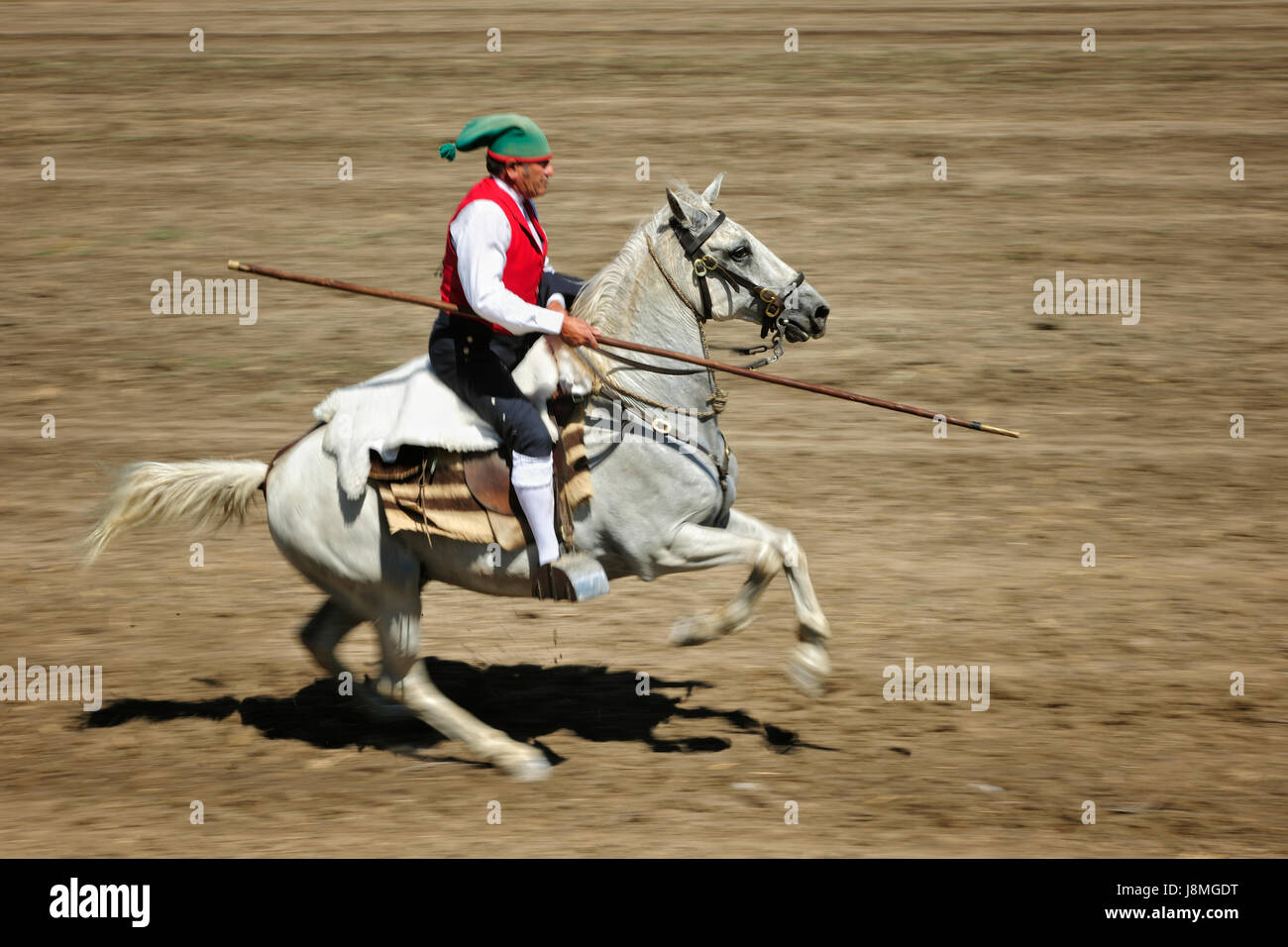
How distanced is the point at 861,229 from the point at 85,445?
7597 mm

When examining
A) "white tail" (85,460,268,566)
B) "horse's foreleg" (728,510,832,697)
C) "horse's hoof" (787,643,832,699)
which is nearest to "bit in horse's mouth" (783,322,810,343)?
"horse's foreleg" (728,510,832,697)

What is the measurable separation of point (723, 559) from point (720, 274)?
1.23 m

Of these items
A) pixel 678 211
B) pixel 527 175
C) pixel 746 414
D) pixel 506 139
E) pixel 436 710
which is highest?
pixel 506 139

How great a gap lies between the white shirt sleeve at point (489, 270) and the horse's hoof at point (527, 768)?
2014 mm

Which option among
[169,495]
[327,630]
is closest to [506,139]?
[169,495]

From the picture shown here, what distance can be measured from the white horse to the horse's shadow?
0.84 m

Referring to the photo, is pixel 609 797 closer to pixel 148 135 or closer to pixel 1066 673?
pixel 1066 673

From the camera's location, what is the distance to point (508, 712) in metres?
7.22

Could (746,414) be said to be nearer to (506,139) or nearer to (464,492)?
(464,492)

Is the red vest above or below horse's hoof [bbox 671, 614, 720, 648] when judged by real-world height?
above

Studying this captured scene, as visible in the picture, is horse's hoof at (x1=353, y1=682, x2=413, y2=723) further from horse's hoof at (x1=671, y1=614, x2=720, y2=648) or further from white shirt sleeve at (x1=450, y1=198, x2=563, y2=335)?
white shirt sleeve at (x1=450, y1=198, x2=563, y2=335)

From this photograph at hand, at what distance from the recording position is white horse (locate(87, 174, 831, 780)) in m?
6.20

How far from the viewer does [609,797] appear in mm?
6359

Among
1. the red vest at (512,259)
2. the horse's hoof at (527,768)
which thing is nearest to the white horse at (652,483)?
the red vest at (512,259)
